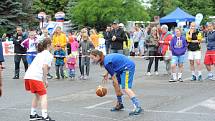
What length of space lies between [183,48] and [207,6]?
181 feet

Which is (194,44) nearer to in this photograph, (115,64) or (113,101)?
(113,101)

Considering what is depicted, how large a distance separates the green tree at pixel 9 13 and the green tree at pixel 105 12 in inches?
238

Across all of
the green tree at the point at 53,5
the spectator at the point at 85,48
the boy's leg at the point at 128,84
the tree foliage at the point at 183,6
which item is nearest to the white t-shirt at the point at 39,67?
the boy's leg at the point at 128,84

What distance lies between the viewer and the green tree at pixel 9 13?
140ft

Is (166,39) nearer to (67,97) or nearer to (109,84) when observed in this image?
(109,84)

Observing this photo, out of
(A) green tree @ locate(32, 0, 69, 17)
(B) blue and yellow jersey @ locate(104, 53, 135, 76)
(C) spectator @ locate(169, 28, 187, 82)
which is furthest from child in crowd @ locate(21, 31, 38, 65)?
(A) green tree @ locate(32, 0, 69, 17)

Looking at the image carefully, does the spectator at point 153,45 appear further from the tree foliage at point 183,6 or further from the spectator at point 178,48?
the tree foliage at point 183,6

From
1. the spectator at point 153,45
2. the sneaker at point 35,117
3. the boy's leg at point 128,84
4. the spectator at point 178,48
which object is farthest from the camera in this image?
the spectator at point 153,45

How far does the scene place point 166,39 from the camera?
1809cm

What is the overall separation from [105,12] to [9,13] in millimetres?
8228

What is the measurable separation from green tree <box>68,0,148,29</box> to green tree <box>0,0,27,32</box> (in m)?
6.04

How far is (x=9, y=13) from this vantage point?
43.6 m

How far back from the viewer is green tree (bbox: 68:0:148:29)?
149ft

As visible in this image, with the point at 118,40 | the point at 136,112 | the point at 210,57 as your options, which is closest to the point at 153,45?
the point at 118,40
